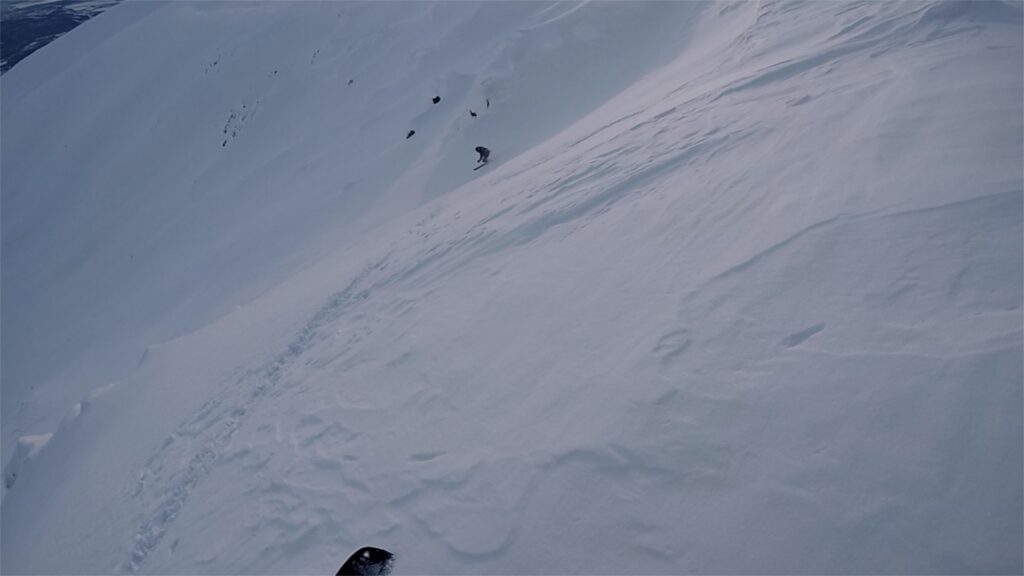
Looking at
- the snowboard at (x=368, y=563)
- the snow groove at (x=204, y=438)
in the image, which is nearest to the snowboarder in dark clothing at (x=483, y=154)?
the snow groove at (x=204, y=438)

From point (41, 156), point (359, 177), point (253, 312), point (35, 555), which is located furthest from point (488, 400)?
point (41, 156)

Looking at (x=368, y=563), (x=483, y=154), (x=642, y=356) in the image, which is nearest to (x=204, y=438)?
(x=368, y=563)

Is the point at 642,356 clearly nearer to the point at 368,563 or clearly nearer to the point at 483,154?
the point at 368,563

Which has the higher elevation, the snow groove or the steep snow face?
the steep snow face

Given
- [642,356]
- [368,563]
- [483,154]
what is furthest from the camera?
[483,154]

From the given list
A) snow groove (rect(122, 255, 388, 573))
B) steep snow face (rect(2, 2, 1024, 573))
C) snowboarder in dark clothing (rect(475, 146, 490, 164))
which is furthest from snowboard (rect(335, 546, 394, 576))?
snowboarder in dark clothing (rect(475, 146, 490, 164))

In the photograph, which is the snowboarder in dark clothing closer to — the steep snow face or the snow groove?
the steep snow face

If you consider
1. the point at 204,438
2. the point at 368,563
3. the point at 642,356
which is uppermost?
the point at 642,356
